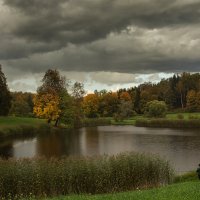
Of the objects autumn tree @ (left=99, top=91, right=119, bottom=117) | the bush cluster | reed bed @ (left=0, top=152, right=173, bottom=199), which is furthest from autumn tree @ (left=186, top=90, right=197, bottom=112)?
reed bed @ (left=0, top=152, right=173, bottom=199)

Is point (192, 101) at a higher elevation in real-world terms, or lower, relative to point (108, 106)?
higher

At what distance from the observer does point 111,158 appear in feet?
88.9

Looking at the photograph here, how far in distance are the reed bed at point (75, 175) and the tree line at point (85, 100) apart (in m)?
61.6

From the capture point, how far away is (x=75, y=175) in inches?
994

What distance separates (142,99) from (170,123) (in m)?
61.9

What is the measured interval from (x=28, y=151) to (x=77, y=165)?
29.1 meters

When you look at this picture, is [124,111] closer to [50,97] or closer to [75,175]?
[50,97]

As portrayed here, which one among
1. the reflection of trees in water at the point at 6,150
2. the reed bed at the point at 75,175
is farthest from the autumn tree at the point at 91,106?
the reed bed at the point at 75,175

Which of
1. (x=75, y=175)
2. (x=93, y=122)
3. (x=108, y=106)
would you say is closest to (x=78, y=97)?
(x=93, y=122)

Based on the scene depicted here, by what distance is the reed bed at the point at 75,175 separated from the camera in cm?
2441

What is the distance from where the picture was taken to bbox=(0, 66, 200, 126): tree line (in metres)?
97.2

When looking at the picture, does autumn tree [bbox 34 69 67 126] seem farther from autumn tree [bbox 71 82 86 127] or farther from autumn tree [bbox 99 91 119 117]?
autumn tree [bbox 99 91 119 117]

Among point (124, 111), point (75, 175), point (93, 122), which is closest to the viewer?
point (75, 175)

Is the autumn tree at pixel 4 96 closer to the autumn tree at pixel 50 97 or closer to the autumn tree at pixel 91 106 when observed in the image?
the autumn tree at pixel 50 97
